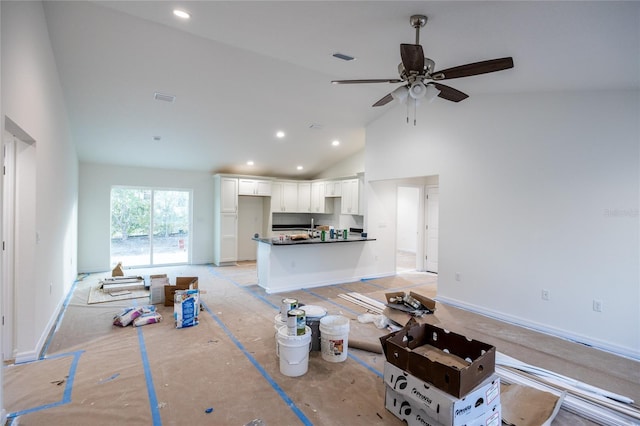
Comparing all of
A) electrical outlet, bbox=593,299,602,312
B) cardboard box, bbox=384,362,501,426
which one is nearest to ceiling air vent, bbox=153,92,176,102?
cardboard box, bbox=384,362,501,426

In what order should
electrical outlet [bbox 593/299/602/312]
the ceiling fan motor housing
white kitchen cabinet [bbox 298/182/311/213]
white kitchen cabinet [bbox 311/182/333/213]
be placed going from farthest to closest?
1. white kitchen cabinet [bbox 298/182/311/213]
2. white kitchen cabinet [bbox 311/182/333/213]
3. electrical outlet [bbox 593/299/602/312]
4. the ceiling fan motor housing

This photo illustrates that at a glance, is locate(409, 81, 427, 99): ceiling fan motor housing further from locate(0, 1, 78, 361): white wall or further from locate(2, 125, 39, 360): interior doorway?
locate(2, 125, 39, 360): interior doorway

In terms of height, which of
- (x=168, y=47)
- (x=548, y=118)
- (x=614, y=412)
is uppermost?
(x=168, y=47)

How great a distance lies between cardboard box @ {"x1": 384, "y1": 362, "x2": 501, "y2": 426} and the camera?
1815 mm

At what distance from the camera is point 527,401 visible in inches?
93.9

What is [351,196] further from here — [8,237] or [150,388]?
[8,237]

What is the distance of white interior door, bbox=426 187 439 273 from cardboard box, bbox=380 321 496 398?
16.2 feet

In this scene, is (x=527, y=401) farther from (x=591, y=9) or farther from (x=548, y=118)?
(x=548, y=118)

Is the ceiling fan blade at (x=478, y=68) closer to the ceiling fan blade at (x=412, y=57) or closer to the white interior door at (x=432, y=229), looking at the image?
the ceiling fan blade at (x=412, y=57)

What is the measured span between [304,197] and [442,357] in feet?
22.3

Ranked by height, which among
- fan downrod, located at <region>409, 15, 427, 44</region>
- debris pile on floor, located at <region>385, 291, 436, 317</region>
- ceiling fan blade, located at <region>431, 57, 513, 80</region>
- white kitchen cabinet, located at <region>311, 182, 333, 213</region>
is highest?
fan downrod, located at <region>409, 15, 427, 44</region>

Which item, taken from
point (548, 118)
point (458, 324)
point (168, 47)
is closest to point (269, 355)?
point (458, 324)

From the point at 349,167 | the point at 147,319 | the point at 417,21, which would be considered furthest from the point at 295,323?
the point at 349,167

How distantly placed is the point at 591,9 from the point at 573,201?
7.47 feet
